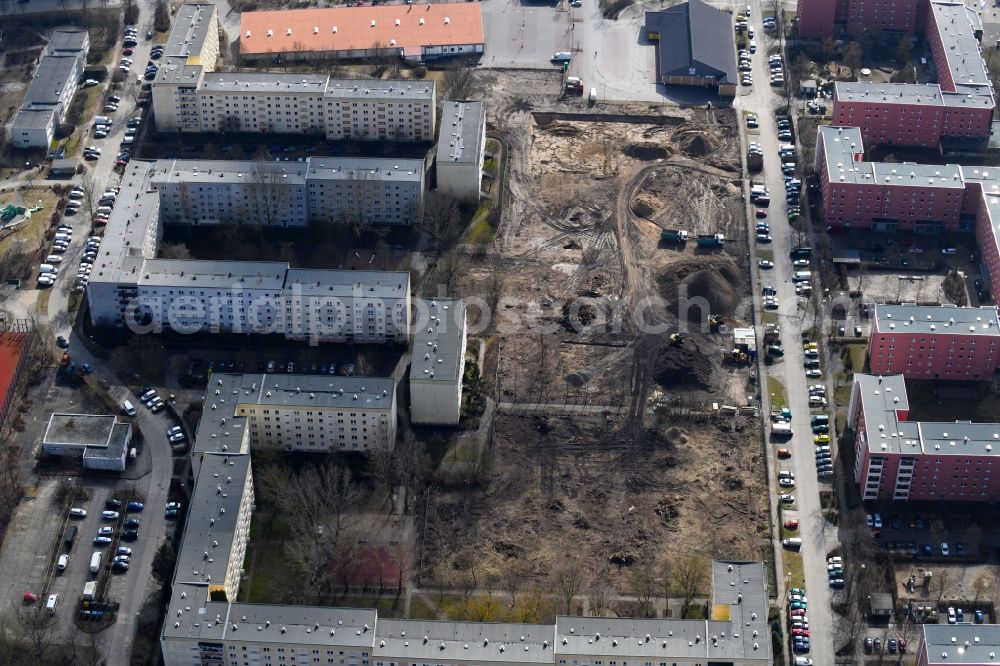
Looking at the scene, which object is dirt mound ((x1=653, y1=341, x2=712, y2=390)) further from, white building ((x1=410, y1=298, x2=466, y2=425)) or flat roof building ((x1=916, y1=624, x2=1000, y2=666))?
flat roof building ((x1=916, y1=624, x2=1000, y2=666))

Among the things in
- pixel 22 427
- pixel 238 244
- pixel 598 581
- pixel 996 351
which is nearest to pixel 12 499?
pixel 22 427

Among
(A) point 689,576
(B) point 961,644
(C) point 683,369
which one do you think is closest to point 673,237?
(C) point 683,369

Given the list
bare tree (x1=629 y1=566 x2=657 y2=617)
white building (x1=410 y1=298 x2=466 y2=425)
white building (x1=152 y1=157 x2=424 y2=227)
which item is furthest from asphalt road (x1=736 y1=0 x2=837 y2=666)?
white building (x1=152 y1=157 x2=424 y2=227)

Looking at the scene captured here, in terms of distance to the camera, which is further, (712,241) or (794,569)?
(712,241)

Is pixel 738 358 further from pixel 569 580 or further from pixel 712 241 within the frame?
pixel 569 580

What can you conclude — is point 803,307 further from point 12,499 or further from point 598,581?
point 12,499

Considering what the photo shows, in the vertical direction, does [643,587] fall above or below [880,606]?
above

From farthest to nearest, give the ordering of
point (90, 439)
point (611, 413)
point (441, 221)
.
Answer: point (441, 221) → point (611, 413) → point (90, 439)
